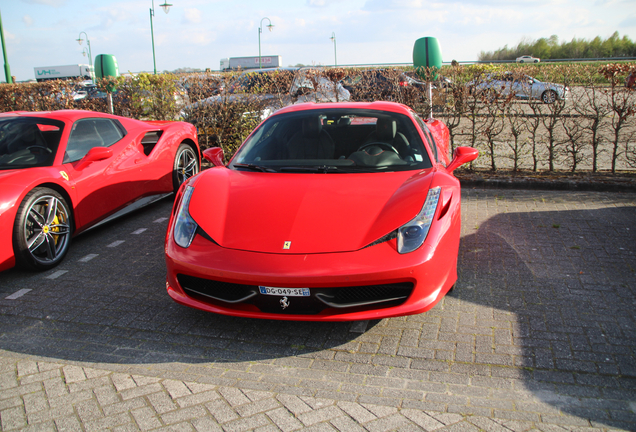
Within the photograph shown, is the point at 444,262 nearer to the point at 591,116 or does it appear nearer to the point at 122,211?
the point at 122,211

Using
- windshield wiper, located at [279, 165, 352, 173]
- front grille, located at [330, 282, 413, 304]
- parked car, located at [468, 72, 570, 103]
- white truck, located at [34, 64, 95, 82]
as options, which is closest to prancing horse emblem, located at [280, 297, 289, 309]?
front grille, located at [330, 282, 413, 304]

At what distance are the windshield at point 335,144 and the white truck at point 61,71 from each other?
4008 cm

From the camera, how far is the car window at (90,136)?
16.8ft

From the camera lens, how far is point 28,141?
4.98 metres

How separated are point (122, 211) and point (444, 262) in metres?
A: 4.03

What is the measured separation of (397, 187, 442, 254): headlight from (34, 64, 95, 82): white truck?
1643 inches

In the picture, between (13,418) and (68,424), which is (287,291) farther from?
(13,418)

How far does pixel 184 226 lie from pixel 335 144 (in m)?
1.61

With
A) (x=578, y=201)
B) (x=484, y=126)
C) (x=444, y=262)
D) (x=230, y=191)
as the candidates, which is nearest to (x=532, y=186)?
(x=578, y=201)

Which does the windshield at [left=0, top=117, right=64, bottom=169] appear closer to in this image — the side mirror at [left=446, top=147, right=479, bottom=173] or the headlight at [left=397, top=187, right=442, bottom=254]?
the headlight at [left=397, top=187, right=442, bottom=254]

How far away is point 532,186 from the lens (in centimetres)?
684

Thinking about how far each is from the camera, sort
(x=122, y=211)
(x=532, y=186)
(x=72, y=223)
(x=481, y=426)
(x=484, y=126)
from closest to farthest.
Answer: (x=481, y=426) < (x=72, y=223) < (x=122, y=211) < (x=532, y=186) < (x=484, y=126)

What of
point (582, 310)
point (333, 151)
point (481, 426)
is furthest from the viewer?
point (333, 151)

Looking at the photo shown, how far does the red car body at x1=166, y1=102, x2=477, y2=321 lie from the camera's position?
9.29 feet
